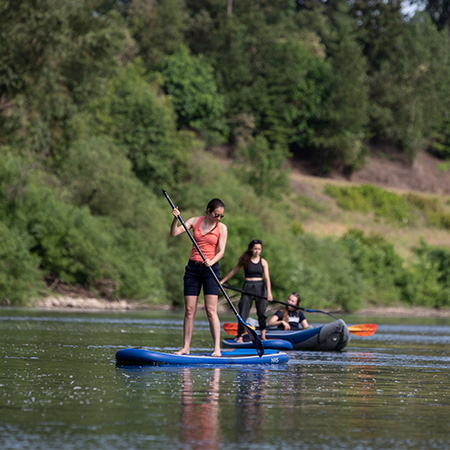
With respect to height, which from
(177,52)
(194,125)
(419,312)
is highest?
(177,52)

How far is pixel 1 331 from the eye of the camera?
66.2 ft

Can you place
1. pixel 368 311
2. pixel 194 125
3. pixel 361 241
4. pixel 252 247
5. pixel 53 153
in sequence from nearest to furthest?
pixel 252 247
pixel 53 153
pixel 368 311
pixel 361 241
pixel 194 125

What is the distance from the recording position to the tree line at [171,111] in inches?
1594

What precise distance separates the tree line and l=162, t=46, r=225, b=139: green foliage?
174 mm

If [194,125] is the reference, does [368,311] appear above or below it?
below

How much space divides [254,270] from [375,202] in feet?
221

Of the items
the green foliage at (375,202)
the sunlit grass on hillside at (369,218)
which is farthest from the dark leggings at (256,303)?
the green foliage at (375,202)

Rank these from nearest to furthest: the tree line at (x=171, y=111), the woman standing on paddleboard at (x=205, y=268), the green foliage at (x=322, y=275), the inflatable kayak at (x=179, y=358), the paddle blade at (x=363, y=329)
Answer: the inflatable kayak at (x=179, y=358) → the woman standing on paddleboard at (x=205, y=268) → the paddle blade at (x=363, y=329) → the tree line at (x=171, y=111) → the green foliage at (x=322, y=275)

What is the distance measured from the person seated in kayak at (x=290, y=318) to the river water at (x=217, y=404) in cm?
374

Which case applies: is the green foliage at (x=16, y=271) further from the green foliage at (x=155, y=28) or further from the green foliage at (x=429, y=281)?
the green foliage at (x=155, y=28)

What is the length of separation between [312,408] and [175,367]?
419cm

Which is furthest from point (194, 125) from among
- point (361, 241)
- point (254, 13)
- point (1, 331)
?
point (1, 331)

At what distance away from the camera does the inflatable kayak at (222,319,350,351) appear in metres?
19.0

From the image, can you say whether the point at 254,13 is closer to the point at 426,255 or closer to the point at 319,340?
the point at 426,255
